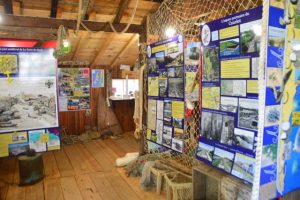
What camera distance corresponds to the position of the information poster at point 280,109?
3.64 ft

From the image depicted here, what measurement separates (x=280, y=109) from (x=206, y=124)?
793 millimetres

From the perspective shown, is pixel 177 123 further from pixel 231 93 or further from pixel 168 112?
pixel 231 93

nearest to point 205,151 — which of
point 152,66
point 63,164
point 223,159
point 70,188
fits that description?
point 223,159

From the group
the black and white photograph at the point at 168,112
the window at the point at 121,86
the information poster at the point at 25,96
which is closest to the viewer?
the black and white photograph at the point at 168,112

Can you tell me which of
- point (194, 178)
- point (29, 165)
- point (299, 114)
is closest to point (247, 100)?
point (299, 114)

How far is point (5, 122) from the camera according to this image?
13.7 feet

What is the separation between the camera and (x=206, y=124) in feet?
6.30

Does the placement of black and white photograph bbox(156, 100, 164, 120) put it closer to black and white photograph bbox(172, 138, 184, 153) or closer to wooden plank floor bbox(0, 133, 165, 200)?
black and white photograph bbox(172, 138, 184, 153)

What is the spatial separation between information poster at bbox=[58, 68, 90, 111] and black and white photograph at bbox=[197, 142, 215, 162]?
4489 mm

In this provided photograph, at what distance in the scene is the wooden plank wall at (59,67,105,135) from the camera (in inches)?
232

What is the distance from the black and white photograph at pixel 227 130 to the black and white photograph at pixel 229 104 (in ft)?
0.18

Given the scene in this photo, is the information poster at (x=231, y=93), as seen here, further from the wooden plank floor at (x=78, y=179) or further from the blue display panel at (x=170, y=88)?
the wooden plank floor at (x=78, y=179)

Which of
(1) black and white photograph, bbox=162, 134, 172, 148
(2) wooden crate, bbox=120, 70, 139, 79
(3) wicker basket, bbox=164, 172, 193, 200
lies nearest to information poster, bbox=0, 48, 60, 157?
(2) wooden crate, bbox=120, 70, 139, 79

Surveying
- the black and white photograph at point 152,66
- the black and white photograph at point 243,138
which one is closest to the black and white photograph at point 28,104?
the black and white photograph at point 152,66
